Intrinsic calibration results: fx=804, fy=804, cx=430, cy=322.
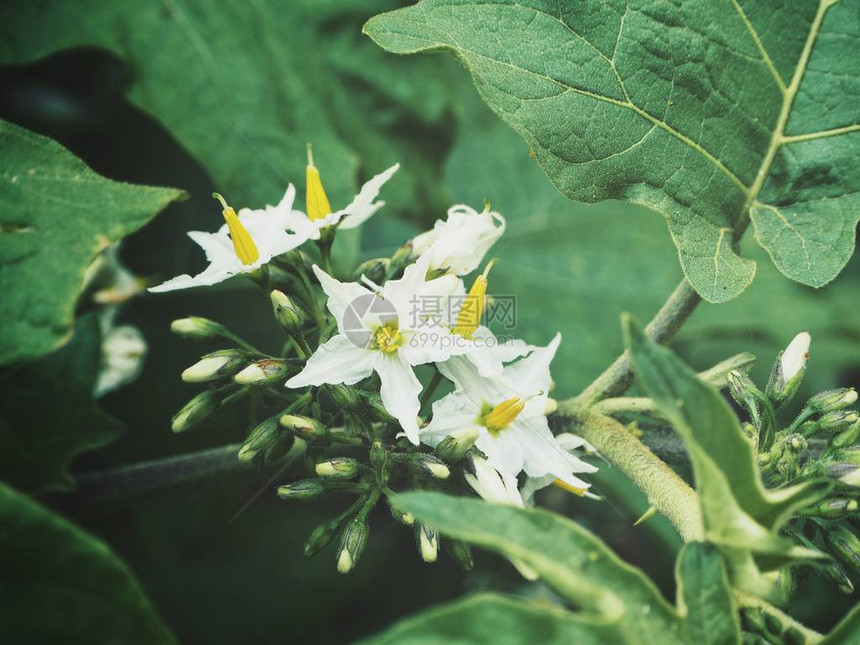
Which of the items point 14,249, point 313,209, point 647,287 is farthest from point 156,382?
point 647,287

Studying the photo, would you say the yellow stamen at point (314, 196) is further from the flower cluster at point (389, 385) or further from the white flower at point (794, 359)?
the white flower at point (794, 359)

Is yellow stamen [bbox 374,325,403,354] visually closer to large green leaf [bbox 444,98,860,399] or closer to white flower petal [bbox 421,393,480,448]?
white flower petal [bbox 421,393,480,448]

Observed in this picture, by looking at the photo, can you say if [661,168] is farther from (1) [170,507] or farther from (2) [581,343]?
(1) [170,507]

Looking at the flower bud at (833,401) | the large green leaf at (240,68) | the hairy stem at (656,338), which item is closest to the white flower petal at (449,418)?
the hairy stem at (656,338)

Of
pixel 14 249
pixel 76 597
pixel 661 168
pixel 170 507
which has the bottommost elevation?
pixel 170 507

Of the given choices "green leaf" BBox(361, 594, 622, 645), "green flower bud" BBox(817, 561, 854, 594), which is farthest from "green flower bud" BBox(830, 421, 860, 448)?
"green leaf" BBox(361, 594, 622, 645)

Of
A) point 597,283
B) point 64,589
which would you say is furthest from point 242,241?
point 597,283

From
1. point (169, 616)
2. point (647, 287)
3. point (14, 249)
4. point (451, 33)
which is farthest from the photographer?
point (647, 287)
